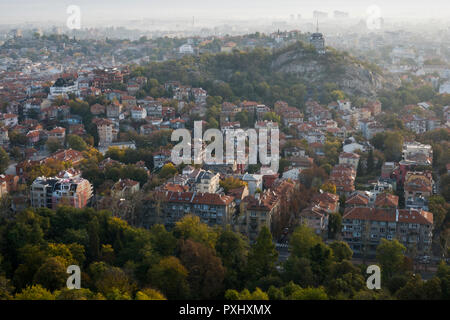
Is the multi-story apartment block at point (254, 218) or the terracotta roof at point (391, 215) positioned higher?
the terracotta roof at point (391, 215)

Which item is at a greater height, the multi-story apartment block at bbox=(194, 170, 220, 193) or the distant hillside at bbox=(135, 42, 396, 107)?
the distant hillside at bbox=(135, 42, 396, 107)

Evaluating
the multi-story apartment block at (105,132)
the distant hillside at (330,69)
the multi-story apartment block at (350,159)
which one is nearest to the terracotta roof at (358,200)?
the multi-story apartment block at (350,159)

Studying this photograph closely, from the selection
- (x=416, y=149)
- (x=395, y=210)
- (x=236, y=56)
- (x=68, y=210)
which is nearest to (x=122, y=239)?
(x=68, y=210)

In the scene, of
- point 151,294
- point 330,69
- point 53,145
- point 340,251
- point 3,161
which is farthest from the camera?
point 330,69

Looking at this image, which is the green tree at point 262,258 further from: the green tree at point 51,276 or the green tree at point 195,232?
the green tree at point 51,276

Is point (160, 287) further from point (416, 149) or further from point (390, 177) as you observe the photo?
point (416, 149)

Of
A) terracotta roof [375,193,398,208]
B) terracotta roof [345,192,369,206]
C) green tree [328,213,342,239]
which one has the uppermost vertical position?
terracotta roof [375,193,398,208]

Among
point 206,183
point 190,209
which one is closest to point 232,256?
point 190,209

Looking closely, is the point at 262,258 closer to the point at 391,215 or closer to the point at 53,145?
the point at 391,215

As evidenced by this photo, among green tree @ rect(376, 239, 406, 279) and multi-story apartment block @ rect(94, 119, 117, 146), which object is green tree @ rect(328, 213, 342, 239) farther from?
multi-story apartment block @ rect(94, 119, 117, 146)

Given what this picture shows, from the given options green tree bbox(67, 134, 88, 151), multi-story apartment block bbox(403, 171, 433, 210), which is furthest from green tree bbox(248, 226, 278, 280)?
green tree bbox(67, 134, 88, 151)

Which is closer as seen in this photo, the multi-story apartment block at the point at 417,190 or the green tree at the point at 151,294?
the green tree at the point at 151,294
